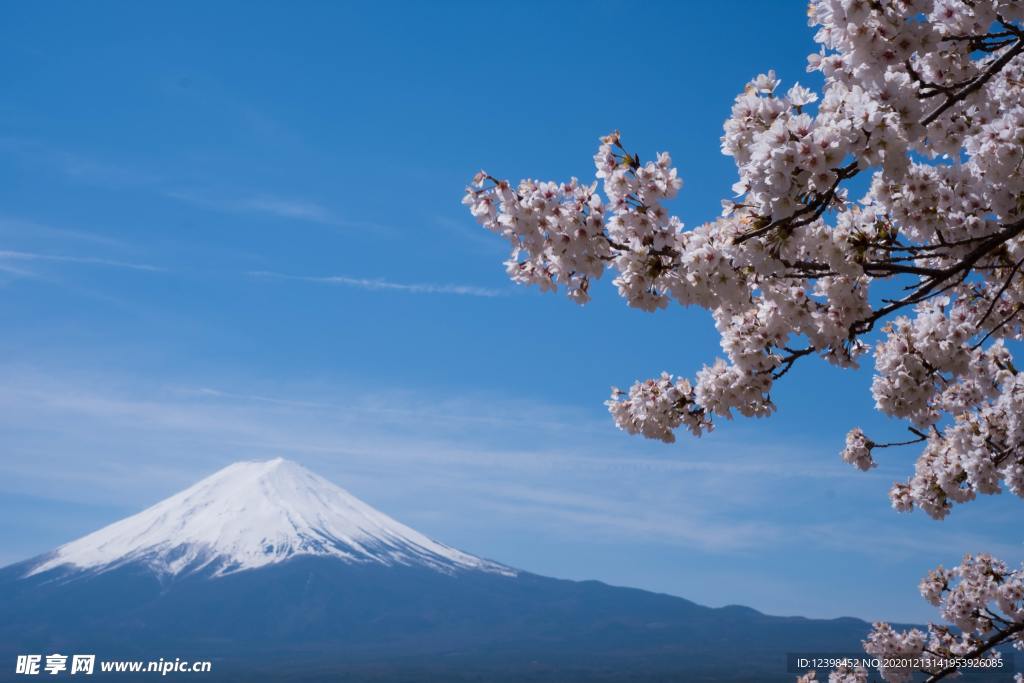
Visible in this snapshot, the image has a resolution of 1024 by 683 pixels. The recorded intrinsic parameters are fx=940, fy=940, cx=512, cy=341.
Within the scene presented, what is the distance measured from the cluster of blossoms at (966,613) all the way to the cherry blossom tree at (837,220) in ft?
14.5

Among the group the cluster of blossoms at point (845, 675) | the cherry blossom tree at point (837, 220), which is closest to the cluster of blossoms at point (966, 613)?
the cluster of blossoms at point (845, 675)

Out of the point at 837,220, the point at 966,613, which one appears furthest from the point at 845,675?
the point at 837,220

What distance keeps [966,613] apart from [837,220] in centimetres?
732

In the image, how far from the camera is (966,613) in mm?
11477

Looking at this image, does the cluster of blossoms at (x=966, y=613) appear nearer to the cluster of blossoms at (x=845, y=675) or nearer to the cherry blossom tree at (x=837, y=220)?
the cluster of blossoms at (x=845, y=675)

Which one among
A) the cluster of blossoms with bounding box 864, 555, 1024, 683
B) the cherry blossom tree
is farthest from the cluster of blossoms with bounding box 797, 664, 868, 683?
the cherry blossom tree

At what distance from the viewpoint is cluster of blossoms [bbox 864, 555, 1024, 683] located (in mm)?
11273

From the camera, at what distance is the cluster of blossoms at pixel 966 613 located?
11273 mm

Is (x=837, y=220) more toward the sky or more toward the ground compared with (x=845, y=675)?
more toward the sky

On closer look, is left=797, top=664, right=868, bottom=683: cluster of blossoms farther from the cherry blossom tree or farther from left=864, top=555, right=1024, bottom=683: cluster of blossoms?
the cherry blossom tree

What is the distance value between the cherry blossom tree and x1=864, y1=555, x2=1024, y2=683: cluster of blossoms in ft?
14.5

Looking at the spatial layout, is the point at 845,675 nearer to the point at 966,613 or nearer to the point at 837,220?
the point at 966,613

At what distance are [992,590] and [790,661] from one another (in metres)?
3.62

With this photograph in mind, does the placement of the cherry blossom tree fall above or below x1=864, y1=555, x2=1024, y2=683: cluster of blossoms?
above
